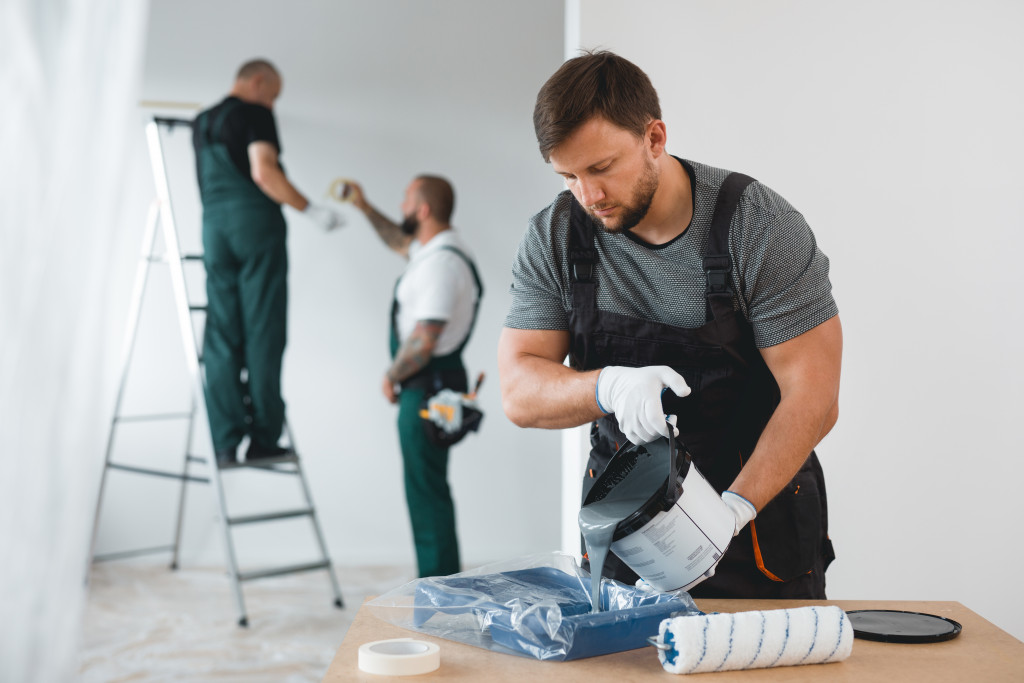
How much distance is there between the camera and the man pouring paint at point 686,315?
1.28 m

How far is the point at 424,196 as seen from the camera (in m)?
3.34

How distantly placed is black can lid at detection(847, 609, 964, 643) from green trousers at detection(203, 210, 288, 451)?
268cm

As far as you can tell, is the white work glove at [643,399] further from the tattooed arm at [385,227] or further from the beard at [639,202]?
the tattooed arm at [385,227]

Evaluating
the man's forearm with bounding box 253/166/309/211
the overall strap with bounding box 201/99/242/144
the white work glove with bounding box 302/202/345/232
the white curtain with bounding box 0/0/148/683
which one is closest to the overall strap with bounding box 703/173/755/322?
the white curtain with bounding box 0/0/148/683

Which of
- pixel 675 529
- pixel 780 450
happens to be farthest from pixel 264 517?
pixel 675 529

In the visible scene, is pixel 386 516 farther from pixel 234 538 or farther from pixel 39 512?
pixel 39 512

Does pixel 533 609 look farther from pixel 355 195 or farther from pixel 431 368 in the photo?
pixel 355 195

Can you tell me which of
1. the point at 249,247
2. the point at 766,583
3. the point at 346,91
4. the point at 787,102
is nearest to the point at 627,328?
the point at 766,583

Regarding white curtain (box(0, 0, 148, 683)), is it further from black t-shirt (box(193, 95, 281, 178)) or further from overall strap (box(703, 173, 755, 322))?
black t-shirt (box(193, 95, 281, 178))

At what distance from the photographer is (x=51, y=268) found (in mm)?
1584

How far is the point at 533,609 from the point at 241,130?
9.65 ft

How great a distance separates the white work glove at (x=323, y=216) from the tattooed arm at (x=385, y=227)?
0.13m

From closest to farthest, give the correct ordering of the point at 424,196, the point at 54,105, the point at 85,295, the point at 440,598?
the point at 440,598 → the point at 54,105 → the point at 85,295 → the point at 424,196

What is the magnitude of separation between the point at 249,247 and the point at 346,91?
1.07 metres
